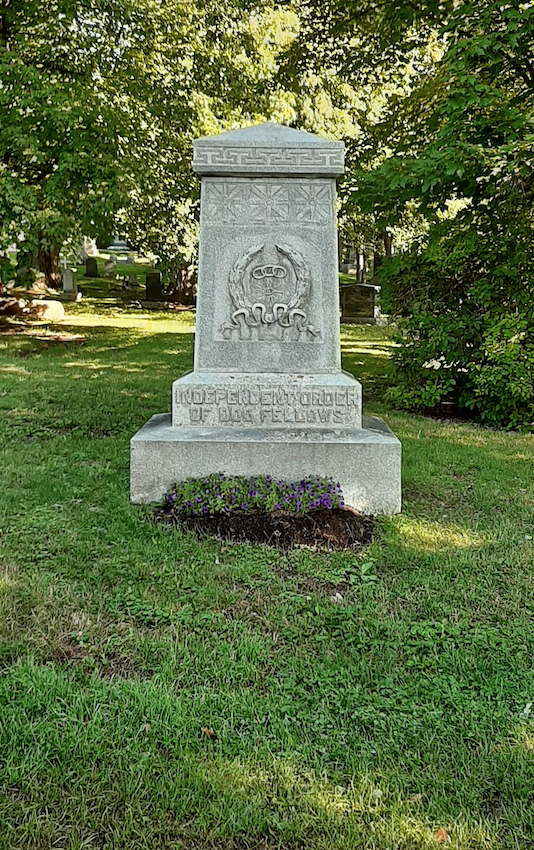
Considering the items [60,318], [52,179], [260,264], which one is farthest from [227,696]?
[60,318]

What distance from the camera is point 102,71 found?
12883 mm

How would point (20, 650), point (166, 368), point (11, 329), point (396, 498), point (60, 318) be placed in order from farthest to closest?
1. point (60, 318)
2. point (11, 329)
3. point (166, 368)
4. point (396, 498)
5. point (20, 650)

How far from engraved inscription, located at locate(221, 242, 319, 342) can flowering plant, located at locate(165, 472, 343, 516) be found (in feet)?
3.73

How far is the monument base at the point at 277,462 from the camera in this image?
15.2 ft

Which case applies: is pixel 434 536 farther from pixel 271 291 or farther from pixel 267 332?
pixel 271 291

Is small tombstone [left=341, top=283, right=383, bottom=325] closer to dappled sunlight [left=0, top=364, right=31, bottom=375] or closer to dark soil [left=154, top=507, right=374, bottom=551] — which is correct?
dappled sunlight [left=0, top=364, right=31, bottom=375]

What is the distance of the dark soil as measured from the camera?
414 cm

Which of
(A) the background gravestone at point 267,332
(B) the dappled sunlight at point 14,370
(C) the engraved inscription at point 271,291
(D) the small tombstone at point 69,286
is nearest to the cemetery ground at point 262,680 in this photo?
(A) the background gravestone at point 267,332

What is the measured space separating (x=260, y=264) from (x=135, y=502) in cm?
186

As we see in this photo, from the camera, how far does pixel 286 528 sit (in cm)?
423

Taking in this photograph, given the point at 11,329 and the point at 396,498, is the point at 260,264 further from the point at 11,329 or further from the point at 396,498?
the point at 11,329

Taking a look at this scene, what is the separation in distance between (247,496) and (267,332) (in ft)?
4.18

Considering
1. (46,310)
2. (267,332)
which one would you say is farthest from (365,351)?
(267,332)

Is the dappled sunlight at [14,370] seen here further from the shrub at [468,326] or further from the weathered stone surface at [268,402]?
the weathered stone surface at [268,402]
